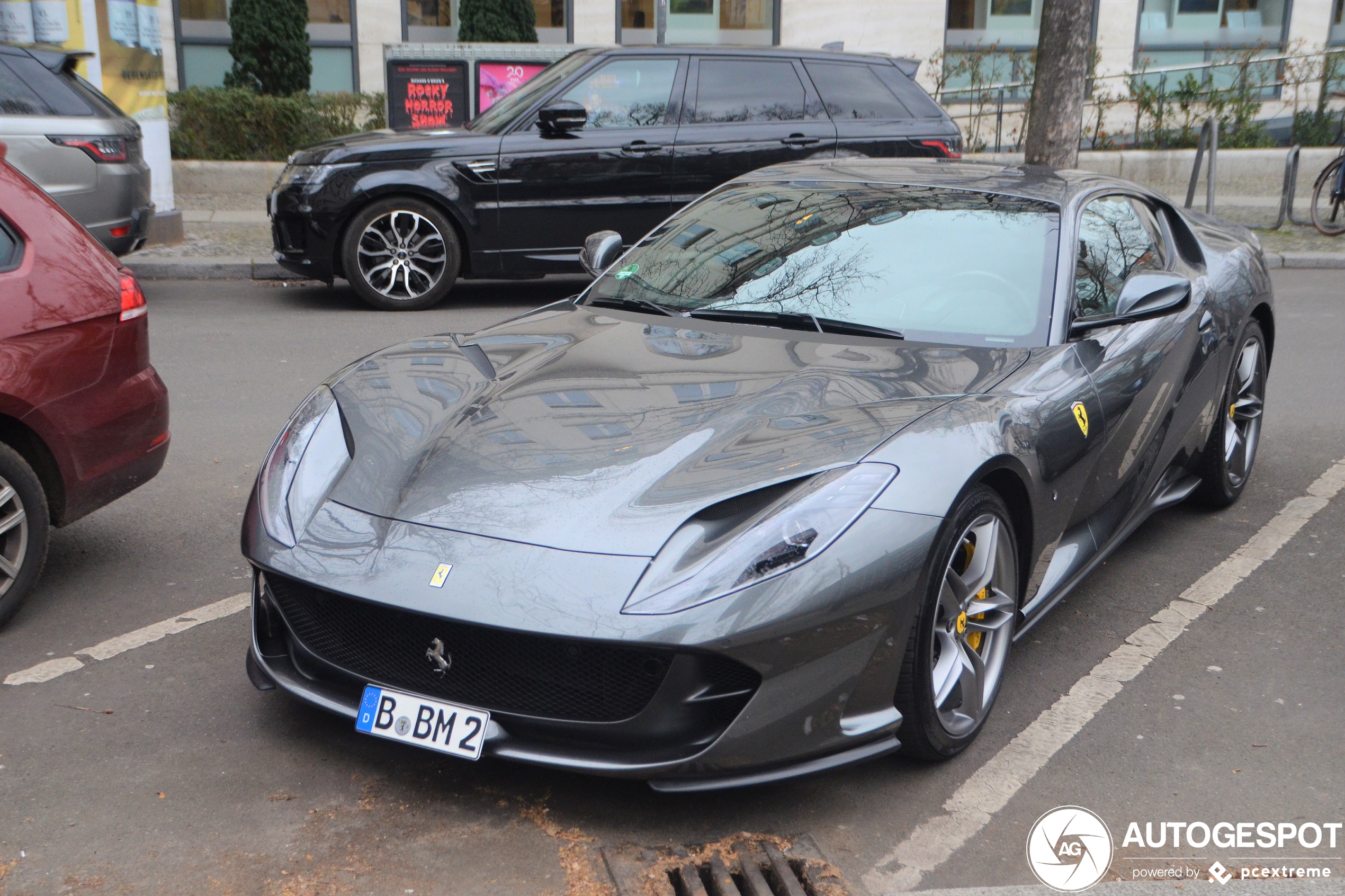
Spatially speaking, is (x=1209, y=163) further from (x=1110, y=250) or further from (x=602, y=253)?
(x=602, y=253)

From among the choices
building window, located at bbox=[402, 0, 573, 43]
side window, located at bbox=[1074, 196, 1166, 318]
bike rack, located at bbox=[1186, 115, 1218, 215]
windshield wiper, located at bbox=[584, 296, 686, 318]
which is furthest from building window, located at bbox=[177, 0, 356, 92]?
side window, located at bbox=[1074, 196, 1166, 318]

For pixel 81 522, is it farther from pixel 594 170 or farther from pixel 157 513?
pixel 594 170

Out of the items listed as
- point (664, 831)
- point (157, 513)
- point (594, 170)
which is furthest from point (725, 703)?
point (594, 170)

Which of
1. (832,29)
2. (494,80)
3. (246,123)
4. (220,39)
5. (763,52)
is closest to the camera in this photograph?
(763,52)

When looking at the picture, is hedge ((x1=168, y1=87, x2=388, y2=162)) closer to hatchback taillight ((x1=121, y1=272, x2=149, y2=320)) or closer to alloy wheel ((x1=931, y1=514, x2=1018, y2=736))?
hatchback taillight ((x1=121, y1=272, x2=149, y2=320))

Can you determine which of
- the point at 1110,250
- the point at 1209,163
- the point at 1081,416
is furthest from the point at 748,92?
the point at 1081,416

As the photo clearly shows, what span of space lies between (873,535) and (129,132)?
837cm

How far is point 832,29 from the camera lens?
1861 cm

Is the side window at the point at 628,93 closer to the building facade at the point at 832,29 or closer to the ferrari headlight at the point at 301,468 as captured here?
the ferrari headlight at the point at 301,468

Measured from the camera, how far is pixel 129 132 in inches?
372

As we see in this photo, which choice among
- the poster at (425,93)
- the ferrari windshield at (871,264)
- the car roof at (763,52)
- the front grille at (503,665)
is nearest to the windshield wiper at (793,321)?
the ferrari windshield at (871,264)

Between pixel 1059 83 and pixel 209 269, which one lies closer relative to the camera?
pixel 209 269

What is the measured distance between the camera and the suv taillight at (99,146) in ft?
29.6

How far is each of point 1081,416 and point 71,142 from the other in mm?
7898
